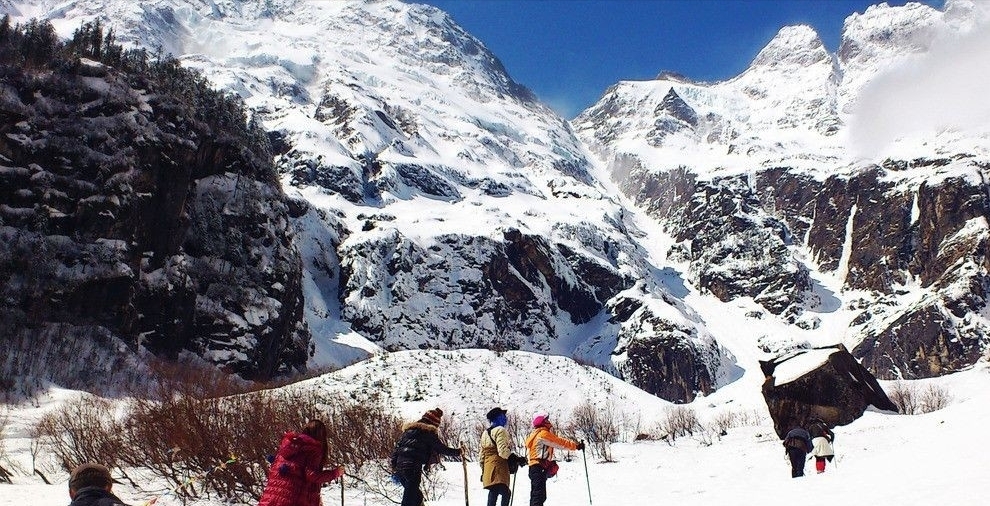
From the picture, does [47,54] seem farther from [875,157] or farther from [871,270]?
[875,157]

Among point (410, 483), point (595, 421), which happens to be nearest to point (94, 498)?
point (410, 483)

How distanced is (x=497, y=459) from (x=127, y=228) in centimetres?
5742

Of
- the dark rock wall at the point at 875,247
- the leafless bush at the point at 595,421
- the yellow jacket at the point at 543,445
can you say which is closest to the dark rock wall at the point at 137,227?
the leafless bush at the point at 595,421

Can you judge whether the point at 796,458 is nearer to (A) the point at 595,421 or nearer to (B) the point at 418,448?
(B) the point at 418,448

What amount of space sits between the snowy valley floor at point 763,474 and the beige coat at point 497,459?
347 centimetres

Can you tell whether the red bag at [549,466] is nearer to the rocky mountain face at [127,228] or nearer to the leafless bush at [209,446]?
the leafless bush at [209,446]

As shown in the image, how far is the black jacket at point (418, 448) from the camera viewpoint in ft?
32.7

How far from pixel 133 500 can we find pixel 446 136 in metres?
158

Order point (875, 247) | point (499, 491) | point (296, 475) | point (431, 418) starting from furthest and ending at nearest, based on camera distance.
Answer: point (875, 247), point (499, 491), point (431, 418), point (296, 475)

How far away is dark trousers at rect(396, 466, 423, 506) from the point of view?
9875 millimetres

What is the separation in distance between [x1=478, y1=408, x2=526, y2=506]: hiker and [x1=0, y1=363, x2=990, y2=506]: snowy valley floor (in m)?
3.38

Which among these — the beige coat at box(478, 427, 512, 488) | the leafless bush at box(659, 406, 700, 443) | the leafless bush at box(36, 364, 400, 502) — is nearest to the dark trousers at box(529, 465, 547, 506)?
the beige coat at box(478, 427, 512, 488)

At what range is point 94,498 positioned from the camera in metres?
6.38

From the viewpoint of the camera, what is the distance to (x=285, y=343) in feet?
239
